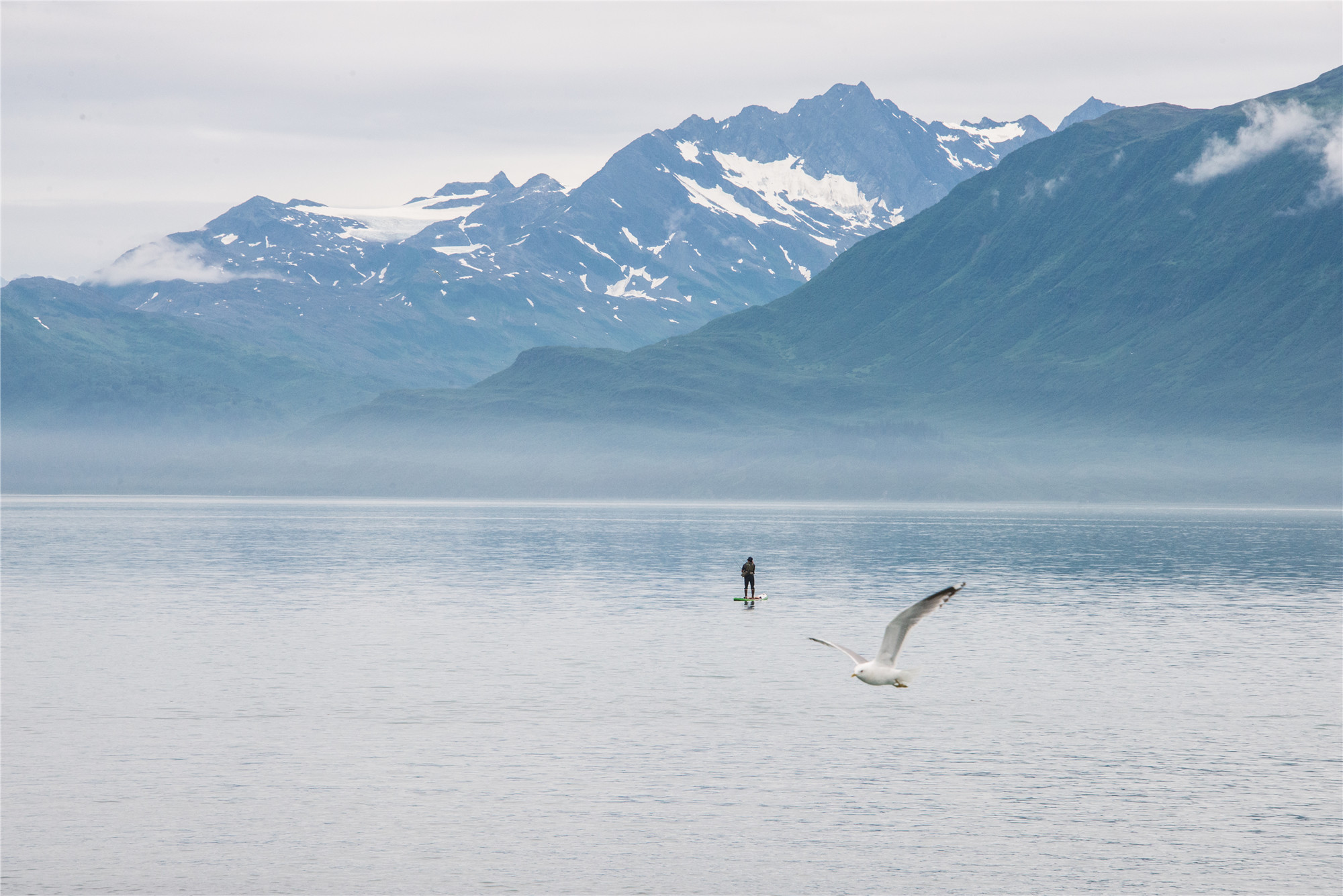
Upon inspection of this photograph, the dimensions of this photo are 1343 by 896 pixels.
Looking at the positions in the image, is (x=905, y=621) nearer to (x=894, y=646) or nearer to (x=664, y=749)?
(x=894, y=646)

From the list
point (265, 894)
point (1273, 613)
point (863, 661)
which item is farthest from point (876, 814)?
point (1273, 613)

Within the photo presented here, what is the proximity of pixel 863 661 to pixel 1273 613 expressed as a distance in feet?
216

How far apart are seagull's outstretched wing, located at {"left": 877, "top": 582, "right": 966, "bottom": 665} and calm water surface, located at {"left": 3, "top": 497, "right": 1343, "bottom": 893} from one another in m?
5.18

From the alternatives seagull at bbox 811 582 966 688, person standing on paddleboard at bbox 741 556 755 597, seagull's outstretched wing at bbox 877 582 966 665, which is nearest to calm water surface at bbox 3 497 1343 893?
person standing on paddleboard at bbox 741 556 755 597

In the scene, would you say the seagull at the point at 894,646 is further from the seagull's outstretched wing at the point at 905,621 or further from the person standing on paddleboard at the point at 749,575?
the person standing on paddleboard at the point at 749,575

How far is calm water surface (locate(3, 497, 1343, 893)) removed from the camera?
38.0m

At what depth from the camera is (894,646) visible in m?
38.0

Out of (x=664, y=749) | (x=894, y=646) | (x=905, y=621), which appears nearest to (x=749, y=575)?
(x=664, y=749)

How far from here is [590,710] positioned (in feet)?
193

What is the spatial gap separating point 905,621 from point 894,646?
8.93 feet

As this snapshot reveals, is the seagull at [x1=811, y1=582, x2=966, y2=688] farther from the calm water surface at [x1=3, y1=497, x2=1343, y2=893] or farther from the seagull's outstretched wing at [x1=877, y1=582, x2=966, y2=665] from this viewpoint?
the calm water surface at [x1=3, y1=497, x2=1343, y2=893]

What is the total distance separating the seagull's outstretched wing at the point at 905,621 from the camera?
3138cm

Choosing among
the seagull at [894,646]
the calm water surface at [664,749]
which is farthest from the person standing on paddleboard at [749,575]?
the seagull at [894,646]

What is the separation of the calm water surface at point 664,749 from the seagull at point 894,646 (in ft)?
13.6
